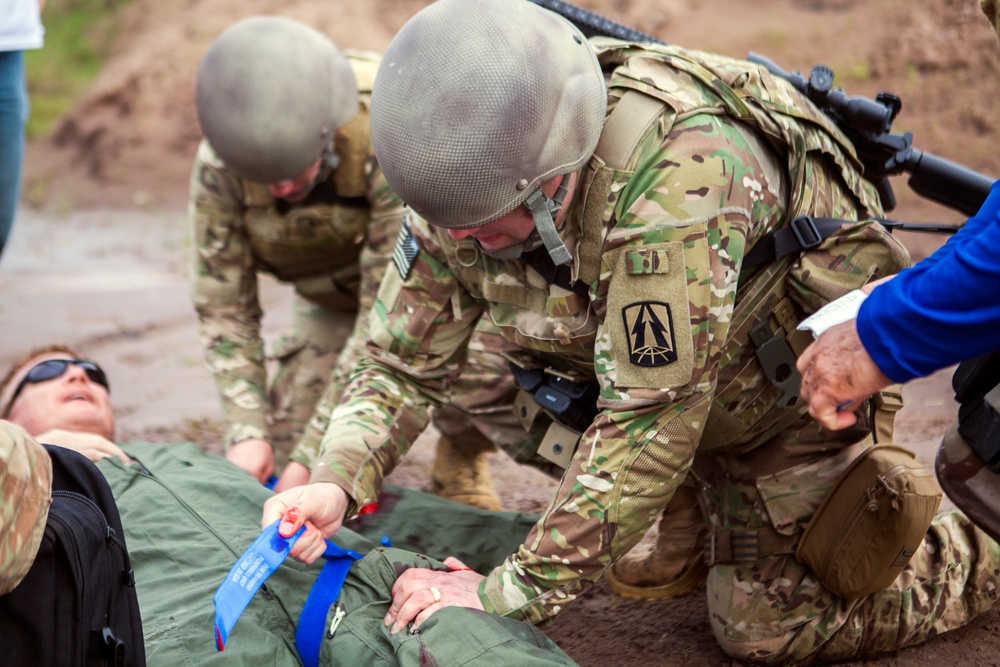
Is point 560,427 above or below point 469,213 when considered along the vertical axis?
below

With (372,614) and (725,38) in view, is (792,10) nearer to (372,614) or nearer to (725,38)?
(725,38)

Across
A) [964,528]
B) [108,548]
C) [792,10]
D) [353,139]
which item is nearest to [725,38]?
[792,10]

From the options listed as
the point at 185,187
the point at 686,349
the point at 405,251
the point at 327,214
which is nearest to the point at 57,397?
the point at 327,214

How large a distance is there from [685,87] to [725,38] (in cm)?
697

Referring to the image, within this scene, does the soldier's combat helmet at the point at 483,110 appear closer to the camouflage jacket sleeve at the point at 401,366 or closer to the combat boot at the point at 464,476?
the camouflage jacket sleeve at the point at 401,366

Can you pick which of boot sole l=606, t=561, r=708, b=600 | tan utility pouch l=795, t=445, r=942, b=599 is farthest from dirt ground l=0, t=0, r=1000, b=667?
tan utility pouch l=795, t=445, r=942, b=599

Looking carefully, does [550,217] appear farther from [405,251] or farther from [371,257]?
[371,257]

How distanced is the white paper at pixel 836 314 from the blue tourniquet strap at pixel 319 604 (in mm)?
1270

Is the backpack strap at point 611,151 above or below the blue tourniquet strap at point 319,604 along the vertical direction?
above

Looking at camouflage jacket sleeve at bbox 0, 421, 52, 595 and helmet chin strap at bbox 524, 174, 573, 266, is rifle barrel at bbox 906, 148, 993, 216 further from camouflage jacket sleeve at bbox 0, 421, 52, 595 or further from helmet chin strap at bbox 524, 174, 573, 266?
camouflage jacket sleeve at bbox 0, 421, 52, 595

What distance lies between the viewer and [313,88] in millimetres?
3471

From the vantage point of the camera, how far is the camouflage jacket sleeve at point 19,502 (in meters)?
1.72

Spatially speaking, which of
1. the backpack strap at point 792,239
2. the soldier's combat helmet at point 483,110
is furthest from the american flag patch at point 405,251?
the backpack strap at point 792,239

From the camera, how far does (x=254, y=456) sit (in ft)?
12.2
